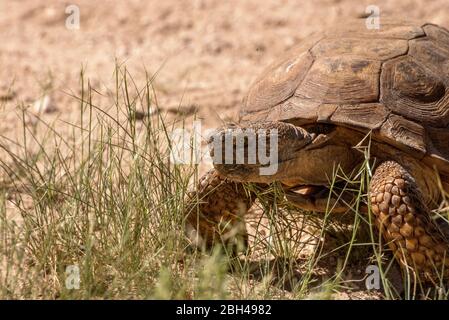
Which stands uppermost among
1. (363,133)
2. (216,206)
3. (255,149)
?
(363,133)

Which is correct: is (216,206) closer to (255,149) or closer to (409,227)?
(255,149)

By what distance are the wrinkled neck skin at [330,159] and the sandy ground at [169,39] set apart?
2573mm

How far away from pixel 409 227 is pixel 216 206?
1028mm

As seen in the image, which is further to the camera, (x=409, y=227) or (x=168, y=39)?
(x=168, y=39)

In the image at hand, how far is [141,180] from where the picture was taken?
12.9ft

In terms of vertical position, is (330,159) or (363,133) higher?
(363,133)

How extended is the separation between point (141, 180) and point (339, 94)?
114 cm

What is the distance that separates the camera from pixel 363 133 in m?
4.24

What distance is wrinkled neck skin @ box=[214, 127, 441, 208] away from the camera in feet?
13.4

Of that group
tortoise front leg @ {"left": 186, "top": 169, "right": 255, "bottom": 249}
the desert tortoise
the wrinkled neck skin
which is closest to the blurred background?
the desert tortoise

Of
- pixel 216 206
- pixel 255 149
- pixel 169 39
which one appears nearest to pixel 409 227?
pixel 255 149

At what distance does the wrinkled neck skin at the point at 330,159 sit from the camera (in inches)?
160

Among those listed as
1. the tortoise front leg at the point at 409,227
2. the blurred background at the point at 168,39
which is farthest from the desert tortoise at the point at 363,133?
the blurred background at the point at 168,39

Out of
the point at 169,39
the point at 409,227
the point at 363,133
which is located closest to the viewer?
the point at 409,227
